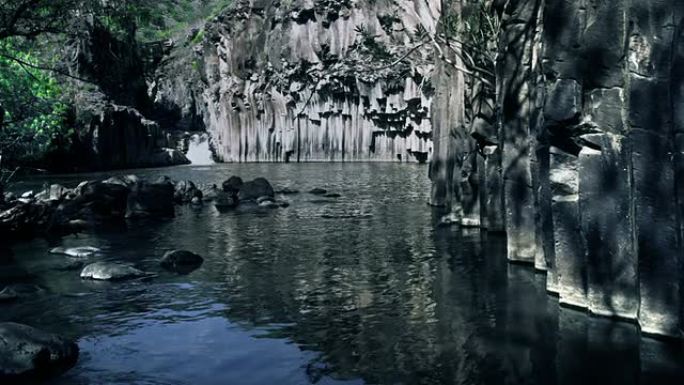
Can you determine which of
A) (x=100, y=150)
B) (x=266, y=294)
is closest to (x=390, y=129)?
(x=100, y=150)

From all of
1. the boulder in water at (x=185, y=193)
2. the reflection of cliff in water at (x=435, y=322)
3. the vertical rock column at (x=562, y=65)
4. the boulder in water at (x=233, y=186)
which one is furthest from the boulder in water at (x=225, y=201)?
the vertical rock column at (x=562, y=65)

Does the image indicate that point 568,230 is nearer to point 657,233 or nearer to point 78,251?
point 657,233

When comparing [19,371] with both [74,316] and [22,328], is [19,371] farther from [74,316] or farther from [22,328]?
[74,316]

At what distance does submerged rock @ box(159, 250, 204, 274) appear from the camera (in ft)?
75.2

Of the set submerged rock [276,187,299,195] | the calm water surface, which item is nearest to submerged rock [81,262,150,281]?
the calm water surface

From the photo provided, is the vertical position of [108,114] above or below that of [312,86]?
below

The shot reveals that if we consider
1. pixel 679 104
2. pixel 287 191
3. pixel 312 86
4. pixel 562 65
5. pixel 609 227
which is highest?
pixel 312 86

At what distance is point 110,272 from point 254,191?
26153 millimetres

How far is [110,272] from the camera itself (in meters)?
21.3

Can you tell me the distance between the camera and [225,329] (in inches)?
613

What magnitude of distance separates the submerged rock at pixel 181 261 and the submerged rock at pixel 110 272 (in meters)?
1.30

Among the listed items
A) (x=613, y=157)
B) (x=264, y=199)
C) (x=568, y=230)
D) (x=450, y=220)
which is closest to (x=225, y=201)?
(x=264, y=199)

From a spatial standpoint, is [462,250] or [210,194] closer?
[462,250]

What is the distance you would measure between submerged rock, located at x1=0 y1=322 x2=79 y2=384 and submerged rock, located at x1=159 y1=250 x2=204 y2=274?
9327 millimetres
